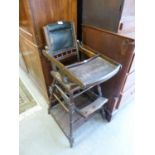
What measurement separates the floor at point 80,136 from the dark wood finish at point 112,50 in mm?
160

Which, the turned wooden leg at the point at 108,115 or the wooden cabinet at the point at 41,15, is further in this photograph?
the turned wooden leg at the point at 108,115

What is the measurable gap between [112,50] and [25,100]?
4.11ft

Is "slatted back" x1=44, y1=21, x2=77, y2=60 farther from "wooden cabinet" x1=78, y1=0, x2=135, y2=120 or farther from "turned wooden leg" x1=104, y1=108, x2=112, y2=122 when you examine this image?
"turned wooden leg" x1=104, y1=108, x2=112, y2=122

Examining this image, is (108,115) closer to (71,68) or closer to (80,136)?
(80,136)

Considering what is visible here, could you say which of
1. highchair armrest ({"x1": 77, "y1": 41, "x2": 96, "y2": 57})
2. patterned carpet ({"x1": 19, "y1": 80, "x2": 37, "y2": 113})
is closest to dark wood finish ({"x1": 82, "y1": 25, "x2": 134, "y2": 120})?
highchair armrest ({"x1": 77, "y1": 41, "x2": 96, "y2": 57})

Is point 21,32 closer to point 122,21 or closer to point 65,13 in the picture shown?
point 65,13

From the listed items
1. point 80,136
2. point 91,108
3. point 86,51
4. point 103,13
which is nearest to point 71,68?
point 86,51

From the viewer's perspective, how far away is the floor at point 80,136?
1.35 metres

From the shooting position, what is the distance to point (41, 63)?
141cm

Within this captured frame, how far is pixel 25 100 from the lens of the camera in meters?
1.87

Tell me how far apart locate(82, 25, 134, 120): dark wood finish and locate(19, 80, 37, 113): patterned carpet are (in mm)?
915

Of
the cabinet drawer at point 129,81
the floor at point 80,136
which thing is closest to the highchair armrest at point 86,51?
the cabinet drawer at point 129,81

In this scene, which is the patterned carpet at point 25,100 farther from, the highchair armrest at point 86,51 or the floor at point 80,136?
the highchair armrest at point 86,51
